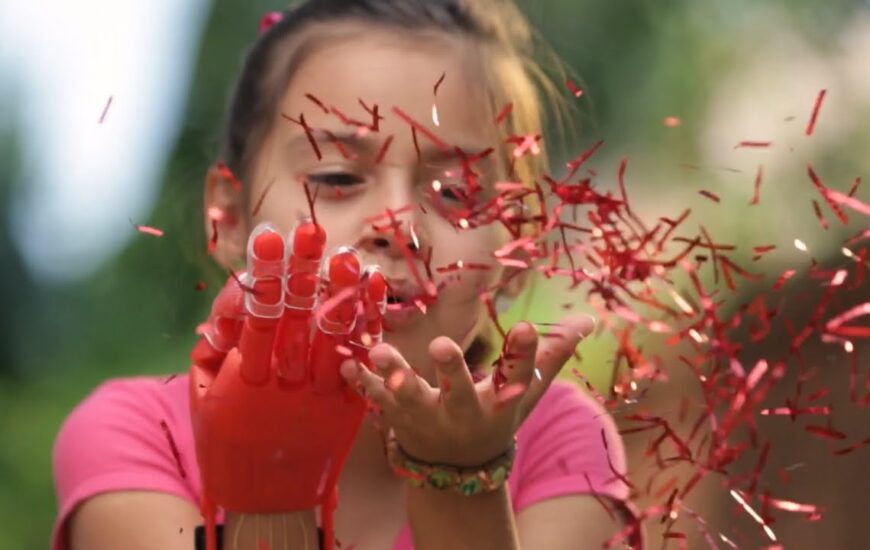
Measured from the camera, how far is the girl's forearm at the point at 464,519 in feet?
1.49

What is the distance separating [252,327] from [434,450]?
80 mm

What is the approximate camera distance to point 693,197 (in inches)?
40.0

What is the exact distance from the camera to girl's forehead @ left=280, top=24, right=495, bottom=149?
574 mm

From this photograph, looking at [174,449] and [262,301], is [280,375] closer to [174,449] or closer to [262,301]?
[262,301]

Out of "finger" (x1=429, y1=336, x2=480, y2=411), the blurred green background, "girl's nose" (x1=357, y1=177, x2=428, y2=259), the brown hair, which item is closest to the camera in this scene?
"finger" (x1=429, y1=336, x2=480, y2=411)

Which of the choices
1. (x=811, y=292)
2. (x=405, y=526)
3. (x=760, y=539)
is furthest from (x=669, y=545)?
(x=405, y=526)

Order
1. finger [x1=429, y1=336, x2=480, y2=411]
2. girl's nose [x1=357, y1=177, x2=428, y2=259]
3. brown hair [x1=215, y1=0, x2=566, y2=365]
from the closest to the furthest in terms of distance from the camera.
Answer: finger [x1=429, y1=336, x2=480, y2=411] < girl's nose [x1=357, y1=177, x2=428, y2=259] < brown hair [x1=215, y1=0, x2=566, y2=365]

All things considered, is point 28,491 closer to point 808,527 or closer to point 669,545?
point 669,545

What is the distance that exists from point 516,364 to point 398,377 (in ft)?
0.14

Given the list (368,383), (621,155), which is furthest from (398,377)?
(621,155)

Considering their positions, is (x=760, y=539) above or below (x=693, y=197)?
below

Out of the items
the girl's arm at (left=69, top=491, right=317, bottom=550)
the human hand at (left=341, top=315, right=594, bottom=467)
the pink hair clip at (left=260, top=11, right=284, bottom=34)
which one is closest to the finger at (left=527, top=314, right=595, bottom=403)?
the human hand at (left=341, top=315, right=594, bottom=467)

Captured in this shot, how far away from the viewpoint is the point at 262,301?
1.33ft

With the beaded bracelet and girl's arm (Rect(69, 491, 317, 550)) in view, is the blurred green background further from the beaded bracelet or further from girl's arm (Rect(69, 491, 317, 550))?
the beaded bracelet
